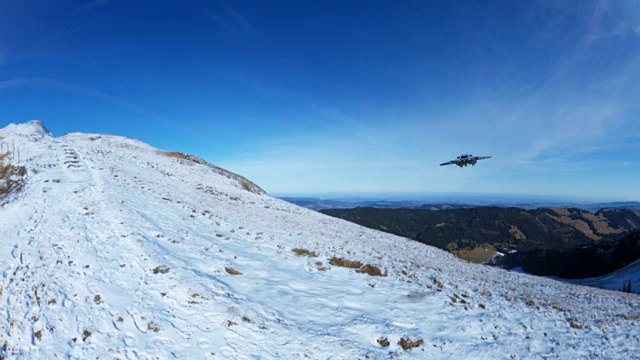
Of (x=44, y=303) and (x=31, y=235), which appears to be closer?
(x=44, y=303)

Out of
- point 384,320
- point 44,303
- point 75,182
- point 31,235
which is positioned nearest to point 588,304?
point 384,320

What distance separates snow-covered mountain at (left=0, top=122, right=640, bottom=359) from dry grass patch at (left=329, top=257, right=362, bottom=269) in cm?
15

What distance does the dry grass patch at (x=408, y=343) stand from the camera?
10555 millimetres

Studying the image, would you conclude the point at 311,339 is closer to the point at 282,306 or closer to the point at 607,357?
the point at 282,306

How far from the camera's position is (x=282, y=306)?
1249 cm

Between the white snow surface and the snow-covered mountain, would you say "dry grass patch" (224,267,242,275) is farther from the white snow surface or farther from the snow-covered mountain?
the white snow surface

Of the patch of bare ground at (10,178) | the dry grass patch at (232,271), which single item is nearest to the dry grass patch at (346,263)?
the dry grass patch at (232,271)

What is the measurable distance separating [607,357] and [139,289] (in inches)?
747

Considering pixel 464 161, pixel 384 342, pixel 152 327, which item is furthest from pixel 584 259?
pixel 152 327

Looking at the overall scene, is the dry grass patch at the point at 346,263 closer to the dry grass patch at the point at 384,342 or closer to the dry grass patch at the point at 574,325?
the dry grass patch at the point at 384,342

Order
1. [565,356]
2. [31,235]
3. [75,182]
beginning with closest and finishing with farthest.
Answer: [565,356] < [31,235] < [75,182]

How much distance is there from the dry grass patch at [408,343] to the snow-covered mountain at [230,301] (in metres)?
0.07

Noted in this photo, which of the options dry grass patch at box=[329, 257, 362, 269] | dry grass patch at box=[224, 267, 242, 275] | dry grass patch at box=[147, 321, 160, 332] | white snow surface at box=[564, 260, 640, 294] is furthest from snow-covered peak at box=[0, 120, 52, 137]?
white snow surface at box=[564, 260, 640, 294]

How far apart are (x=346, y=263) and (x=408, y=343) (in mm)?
8972
